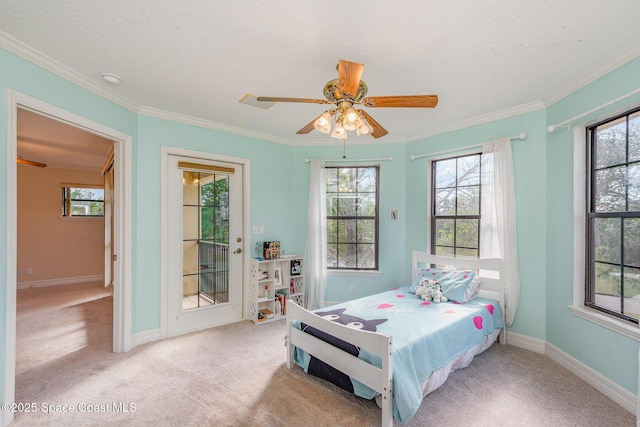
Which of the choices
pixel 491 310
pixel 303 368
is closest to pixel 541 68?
pixel 491 310

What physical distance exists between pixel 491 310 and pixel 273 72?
9.32 feet

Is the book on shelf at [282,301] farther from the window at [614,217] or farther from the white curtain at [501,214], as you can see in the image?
the window at [614,217]

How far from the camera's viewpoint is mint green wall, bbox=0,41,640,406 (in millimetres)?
2129

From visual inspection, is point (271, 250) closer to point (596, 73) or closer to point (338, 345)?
point (338, 345)

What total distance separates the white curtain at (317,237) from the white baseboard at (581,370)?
85.0 inches

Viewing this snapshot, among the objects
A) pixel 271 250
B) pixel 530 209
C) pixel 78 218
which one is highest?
pixel 530 209

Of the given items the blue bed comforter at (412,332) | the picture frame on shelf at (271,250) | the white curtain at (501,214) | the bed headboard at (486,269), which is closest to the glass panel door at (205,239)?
the picture frame on shelf at (271,250)

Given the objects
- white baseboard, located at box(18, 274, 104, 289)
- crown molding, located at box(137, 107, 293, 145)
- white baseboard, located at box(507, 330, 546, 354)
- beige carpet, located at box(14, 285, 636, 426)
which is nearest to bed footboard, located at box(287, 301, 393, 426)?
beige carpet, located at box(14, 285, 636, 426)

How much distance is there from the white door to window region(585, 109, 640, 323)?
346 centimetres

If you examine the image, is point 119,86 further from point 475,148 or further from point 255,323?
point 475,148

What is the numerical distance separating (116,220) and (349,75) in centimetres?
254

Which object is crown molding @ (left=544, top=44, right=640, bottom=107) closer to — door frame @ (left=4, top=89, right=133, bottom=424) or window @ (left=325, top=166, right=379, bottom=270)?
window @ (left=325, top=166, right=379, bottom=270)

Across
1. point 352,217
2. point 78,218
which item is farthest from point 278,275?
point 78,218

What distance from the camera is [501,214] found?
2.97 m
